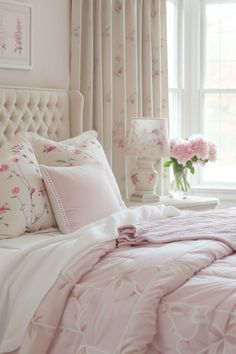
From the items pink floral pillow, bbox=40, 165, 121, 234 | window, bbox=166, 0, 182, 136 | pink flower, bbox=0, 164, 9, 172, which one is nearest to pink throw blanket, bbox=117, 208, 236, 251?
pink floral pillow, bbox=40, 165, 121, 234

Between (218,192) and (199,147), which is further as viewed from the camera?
(218,192)

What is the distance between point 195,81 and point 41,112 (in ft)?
6.05

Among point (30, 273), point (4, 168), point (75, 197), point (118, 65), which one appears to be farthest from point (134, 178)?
point (30, 273)

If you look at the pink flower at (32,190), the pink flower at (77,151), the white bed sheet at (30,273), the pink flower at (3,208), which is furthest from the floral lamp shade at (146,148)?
the white bed sheet at (30,273)

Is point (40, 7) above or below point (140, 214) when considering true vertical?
above

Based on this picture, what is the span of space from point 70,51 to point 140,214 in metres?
1.60

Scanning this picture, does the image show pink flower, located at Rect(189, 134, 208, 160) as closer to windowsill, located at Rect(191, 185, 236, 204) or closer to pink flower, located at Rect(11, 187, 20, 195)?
windowsill, located at Rect(191, 185, 236, 204)

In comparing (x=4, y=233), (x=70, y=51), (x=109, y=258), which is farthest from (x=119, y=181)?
(x=109, y=258)

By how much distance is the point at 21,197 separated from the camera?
2.98 m

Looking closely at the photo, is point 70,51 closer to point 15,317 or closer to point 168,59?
point 168,59

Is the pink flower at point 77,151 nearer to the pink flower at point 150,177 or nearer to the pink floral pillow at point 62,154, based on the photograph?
the pink floral pillow at point 62,154

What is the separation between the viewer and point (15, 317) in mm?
2365

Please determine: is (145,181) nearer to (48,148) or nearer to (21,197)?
(48,148)

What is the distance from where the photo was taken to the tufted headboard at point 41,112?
3666 mm
